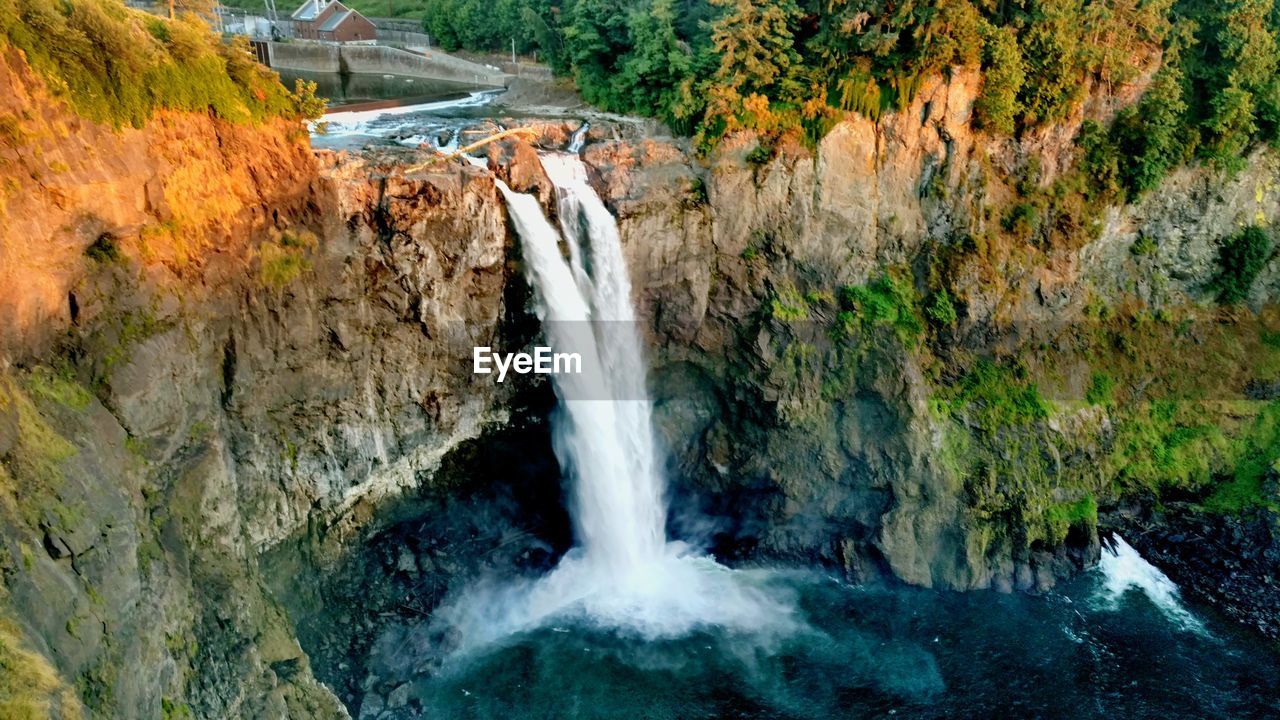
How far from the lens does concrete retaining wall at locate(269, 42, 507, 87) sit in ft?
109

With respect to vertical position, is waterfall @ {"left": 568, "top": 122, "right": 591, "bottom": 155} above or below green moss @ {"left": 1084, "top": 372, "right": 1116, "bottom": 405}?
above

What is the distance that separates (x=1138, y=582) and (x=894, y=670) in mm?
8001

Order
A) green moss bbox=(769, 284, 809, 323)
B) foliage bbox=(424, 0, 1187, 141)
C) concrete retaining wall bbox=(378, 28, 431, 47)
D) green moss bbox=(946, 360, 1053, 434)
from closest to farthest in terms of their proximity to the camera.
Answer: foliage bbox=(424, 0, 1187, 141), green moss bbox=(769, 284, 809, 323), green moss bbox=(946, 360, 1053, 434), concrete retaining wall bbox=(378, 28, 431, 47)

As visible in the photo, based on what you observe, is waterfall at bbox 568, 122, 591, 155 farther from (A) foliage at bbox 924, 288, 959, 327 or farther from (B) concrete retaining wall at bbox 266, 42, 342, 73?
(B) concrete retaining wall at bbox 266, 42, 342, 73

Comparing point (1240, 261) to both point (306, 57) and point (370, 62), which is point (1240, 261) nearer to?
point (370, 62)

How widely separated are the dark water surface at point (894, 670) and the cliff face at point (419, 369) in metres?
1.79

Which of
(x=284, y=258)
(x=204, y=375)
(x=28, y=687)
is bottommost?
(x=28, y=687)

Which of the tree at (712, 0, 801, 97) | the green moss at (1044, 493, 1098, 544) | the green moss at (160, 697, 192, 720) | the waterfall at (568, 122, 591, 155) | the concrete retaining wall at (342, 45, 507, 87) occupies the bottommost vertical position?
the green moss at (1044, 493, 1098, 544)

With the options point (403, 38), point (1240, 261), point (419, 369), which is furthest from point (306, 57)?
point (1240, 261)

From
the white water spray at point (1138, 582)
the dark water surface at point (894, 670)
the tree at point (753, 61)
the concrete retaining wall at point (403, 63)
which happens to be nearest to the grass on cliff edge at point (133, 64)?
the tree at point (753, 61)

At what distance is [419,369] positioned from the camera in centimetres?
1848

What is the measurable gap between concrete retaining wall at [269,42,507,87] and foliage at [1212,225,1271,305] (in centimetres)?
2589

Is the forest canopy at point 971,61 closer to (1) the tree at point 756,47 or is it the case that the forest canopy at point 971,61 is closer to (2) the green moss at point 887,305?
(1) the tree at point 756,47

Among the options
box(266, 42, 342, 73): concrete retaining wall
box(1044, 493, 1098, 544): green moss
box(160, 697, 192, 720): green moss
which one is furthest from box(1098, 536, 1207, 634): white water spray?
box(266, 42, 342, 73): concrete retaining wall
